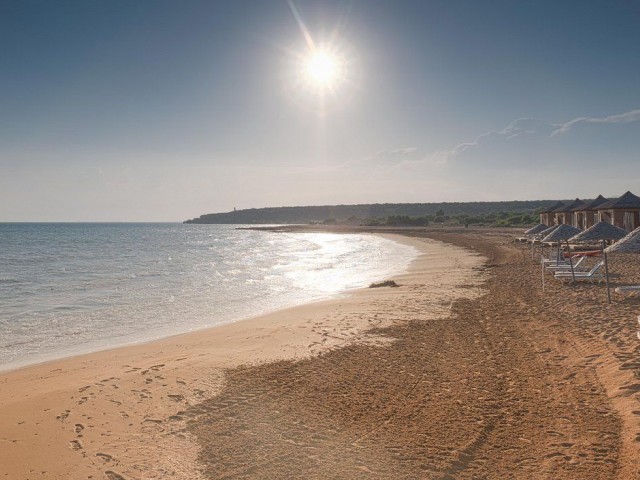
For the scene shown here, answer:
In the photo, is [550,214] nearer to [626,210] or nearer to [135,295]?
[626,210]

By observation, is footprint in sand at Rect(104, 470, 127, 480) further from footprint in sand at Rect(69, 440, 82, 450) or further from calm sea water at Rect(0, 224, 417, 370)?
calm sea water at Rect(0, 224, 417, 370)

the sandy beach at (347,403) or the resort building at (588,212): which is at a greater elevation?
the resort building at (588,212)

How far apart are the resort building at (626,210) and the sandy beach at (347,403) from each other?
2020 centimetres

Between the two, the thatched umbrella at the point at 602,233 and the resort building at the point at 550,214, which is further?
the resort building at the point at 550,214

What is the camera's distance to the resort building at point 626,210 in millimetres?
28188

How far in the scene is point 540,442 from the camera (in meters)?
5.22

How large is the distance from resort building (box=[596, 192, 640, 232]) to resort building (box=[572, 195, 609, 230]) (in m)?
2.82

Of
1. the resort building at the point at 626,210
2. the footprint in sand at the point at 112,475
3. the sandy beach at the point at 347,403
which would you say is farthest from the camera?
the resort building at the point at 626,210

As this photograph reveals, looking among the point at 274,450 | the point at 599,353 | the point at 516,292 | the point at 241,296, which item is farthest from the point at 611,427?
the point at 241,296

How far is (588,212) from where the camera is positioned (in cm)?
3447

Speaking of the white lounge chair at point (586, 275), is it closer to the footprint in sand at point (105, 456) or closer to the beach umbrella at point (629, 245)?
the beach umbrella at point (629, 245)

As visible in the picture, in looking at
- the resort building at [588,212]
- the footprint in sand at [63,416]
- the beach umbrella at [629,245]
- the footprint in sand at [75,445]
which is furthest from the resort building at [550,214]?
the footprint in sand at [75,445]

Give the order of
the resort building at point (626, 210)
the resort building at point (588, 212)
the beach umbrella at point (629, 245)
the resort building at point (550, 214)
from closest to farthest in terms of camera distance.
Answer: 1. the beach umbrella at point (629, 245)
2. the resort building at point (626, 210)
3. the resort building at point (588, 212)
4. the resort building at point (550, 214)

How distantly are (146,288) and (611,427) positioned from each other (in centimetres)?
1732
